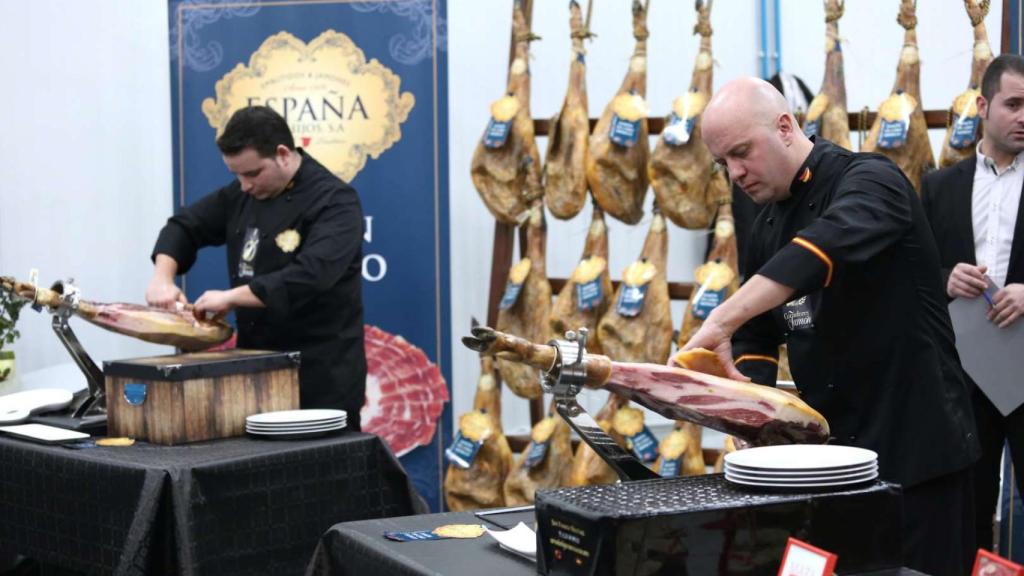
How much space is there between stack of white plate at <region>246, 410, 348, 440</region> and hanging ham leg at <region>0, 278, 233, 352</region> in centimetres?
48

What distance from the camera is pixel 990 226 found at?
12.6ft

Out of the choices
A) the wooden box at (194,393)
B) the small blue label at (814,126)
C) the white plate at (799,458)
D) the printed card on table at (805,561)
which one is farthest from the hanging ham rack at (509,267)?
the printed card on table at (805,561)

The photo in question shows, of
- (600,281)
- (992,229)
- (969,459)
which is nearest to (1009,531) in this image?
(992,229)

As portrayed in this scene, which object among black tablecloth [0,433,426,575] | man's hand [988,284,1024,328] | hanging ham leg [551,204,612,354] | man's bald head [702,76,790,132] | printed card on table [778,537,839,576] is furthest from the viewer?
hanging ham leg [551,204,612,354]

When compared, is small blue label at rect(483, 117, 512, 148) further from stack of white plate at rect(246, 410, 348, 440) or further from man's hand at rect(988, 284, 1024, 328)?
man's hand at rect(988, 284, 1024, 328)

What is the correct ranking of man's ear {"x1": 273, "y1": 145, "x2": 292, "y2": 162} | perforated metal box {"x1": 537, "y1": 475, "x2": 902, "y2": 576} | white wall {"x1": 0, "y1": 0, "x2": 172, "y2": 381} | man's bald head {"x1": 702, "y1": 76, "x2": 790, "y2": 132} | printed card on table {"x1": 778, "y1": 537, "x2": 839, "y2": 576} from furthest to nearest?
white wall {"x1": 0, "y1": 0, "x2": 172, "y2": 381}, man's ear {"x1": 273, "y1": 145, "x2": 292, "y2": 162}, man's bald head {"x1": 702, "y1": 76, "x2": 790, "y2": 132}, perforated metal box {"x1": 537, "y1": 475, "x2": 902, "y2": 576}, printed card on table {"x1": 778, "y1": 537, "x2": 839, "y2": 576}

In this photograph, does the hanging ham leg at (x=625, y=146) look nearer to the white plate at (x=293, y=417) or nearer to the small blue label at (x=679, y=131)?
the small blue label at (x=679, y=131)

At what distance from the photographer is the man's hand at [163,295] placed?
409 centimetres

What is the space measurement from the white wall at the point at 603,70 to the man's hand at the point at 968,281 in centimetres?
225

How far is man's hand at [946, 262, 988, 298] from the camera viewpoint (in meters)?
3.67

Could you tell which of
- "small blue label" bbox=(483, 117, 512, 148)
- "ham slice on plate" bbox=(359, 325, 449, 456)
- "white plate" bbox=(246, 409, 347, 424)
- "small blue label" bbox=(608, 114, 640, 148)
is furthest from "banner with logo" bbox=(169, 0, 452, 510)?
"white plate" bbox=(246, 409, 347, 424)

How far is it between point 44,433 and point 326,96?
7.38ft

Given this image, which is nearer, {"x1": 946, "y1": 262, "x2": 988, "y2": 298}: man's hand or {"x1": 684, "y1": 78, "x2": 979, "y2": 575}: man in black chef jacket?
{"x1": 684, "y1": 78, "x2": 979, "y2": 575}: man in black chef jacket

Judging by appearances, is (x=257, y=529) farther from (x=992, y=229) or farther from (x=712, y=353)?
(x=992, y=229)
